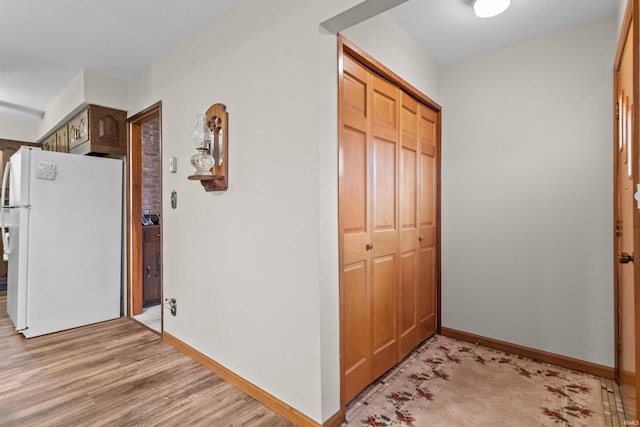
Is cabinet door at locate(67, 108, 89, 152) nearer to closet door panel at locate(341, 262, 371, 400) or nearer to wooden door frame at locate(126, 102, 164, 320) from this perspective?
wooden door frame at locate(126, 102, 164, 320)

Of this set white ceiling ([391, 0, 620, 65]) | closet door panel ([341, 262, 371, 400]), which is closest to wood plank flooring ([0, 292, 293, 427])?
closet door panel ([341, 262, 371, 400])

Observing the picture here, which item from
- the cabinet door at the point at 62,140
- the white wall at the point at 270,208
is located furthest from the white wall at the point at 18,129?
the white wall at the point at 270,208

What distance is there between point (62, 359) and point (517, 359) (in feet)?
11.2

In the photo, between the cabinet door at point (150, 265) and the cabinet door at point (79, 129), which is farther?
the cabinet door at point (150, 265)

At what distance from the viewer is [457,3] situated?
78.7 inches

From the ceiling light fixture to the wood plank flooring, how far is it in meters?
2.63

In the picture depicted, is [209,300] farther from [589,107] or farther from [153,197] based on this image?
[589,107]

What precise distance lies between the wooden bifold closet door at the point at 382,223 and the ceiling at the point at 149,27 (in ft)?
1.67

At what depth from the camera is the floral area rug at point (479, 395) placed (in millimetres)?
1709

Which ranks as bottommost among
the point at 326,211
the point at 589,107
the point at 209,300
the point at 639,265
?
the point at 209,300

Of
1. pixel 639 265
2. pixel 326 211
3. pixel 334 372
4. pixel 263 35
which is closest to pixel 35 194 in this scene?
pixel 263 35

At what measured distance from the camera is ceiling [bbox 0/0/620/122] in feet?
6.70

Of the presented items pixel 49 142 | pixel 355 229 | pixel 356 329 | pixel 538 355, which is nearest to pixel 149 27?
pixel 355 229

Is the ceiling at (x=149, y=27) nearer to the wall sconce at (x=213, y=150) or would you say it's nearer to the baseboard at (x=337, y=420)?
the wall sconce at (x=213, y=150)
